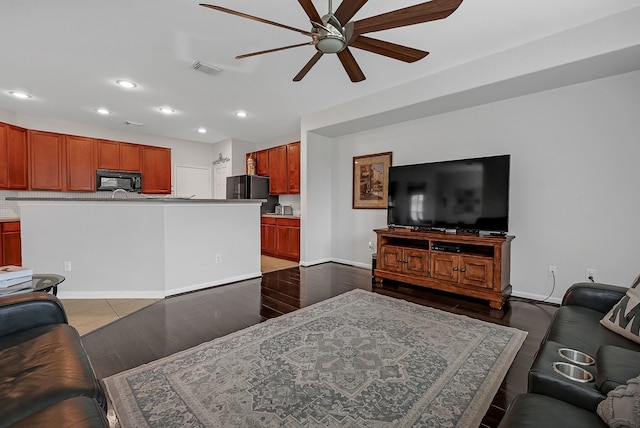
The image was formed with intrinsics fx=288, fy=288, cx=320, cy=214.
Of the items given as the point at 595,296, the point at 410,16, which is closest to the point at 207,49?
the point at 410,16

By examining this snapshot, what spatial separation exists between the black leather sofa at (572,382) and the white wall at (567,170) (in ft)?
6.36

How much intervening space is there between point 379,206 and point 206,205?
105 inches

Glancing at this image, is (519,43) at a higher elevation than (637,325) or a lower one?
higher

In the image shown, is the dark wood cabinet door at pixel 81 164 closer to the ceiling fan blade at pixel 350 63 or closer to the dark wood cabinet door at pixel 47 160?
the dark wood cabinet door at pixel 47 160

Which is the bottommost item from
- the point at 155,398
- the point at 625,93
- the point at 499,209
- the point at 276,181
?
the point at 155,398

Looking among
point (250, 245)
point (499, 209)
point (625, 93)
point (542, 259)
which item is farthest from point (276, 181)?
point (625, 93)

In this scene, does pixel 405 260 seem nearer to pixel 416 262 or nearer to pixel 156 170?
pixel 416 262

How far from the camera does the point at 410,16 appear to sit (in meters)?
1.72

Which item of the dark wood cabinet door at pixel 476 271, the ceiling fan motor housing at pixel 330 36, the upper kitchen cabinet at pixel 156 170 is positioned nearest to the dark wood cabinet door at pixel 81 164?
the upper kitchen cabinet at pixel 156 170

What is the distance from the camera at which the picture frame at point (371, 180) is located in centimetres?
467

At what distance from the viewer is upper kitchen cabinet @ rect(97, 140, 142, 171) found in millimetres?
5652

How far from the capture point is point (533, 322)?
2.71 meters

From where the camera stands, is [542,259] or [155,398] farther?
[542,259]

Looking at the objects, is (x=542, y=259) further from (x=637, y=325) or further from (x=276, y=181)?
(x=276, y=181)
